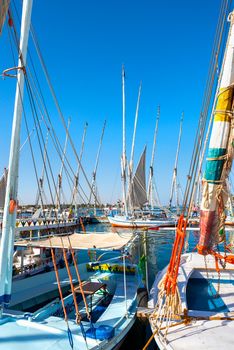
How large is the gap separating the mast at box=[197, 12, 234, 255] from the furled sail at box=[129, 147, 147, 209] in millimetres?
44077

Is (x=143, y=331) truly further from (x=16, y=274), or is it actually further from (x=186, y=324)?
(x=16, y=274)

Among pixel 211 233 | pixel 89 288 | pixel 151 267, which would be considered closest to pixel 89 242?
pixel 89 288

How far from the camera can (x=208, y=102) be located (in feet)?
24.8

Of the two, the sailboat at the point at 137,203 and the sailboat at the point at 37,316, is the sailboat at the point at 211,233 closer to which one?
the sailboat at the point at 37,316

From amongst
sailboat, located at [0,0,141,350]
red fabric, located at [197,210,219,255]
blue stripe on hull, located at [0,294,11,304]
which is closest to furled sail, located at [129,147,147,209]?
sailboat, located at [0,0,141,350]

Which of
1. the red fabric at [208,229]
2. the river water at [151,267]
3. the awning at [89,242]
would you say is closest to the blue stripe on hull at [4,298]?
the awning at [89,242]

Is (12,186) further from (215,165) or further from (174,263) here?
(215,165)

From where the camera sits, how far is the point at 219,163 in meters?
5.99

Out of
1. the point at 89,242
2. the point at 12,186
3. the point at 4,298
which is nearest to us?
the point at 4,298

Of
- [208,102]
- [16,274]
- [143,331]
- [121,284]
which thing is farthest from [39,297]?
[208,102]

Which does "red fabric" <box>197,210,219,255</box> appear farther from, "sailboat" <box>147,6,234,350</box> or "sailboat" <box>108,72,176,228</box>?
"sailboat" <box>108,72,176,228</box>

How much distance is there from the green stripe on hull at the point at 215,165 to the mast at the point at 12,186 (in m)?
5.36

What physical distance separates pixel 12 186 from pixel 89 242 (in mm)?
6042

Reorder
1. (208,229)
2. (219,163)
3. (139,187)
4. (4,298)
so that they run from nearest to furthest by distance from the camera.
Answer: (219,163), (208,229), (4,298), (139,187)
